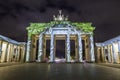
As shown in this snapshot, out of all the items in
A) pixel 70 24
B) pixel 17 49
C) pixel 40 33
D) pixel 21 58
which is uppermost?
pixel 70 24

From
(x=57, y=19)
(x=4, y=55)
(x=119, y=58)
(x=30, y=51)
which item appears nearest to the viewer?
(x=119, y=58)

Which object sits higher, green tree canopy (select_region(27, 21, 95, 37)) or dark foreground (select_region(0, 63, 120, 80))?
green tree canopy (select_region(27, 21, 95, 37))

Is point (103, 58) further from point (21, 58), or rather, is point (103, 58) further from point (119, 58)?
point (21, 58)

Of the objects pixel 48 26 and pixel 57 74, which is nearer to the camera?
pixel 57 74

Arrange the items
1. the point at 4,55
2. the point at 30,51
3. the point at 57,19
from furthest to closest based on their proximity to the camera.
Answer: the point at 57,19 < the point at 30,51 < the point at 4,55

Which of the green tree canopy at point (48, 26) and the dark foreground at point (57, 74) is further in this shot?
the green tree canopy at point (48, 26)

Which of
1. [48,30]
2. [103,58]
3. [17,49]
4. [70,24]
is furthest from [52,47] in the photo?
[103,58]

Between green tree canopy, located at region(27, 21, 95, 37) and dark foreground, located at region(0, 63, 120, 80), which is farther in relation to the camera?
green tree canopy, located at region(27, 21, 95, 37)

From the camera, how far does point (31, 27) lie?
48.6 metres

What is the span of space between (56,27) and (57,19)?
594cm

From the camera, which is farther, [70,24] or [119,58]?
[70,24]

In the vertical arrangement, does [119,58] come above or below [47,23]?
below

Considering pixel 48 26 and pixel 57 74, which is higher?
pixel 48 26

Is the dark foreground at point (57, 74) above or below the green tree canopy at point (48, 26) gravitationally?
below
